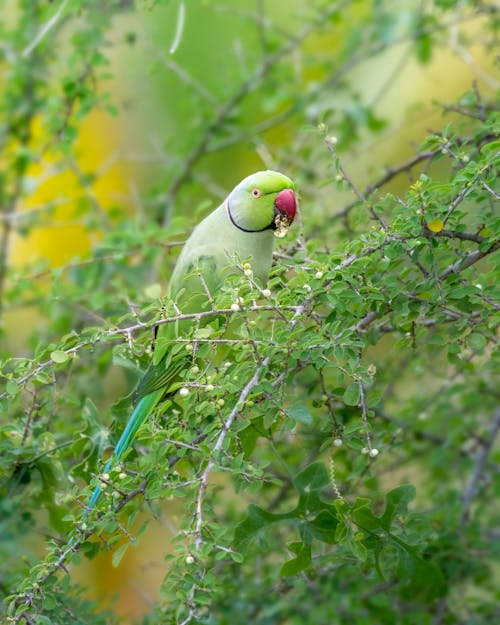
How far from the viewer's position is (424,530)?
1.68 metres

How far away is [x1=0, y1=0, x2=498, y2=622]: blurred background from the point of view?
2379 mm

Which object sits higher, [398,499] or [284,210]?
[284,210]

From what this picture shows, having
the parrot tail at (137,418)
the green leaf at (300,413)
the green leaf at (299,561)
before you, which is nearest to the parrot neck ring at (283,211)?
the parrot tail at (137,418)

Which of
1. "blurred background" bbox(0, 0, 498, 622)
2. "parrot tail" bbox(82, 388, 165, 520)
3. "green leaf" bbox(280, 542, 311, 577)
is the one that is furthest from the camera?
"blurred background" bbox(0, 0, 498, 622)

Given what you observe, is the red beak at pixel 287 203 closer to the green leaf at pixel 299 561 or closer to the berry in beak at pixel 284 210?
the berry in beak at pixel 284 210

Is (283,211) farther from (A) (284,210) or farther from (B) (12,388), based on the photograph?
(B) (12,388)

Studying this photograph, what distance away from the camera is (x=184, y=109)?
10.1 ft

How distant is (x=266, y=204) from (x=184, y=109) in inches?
55.5

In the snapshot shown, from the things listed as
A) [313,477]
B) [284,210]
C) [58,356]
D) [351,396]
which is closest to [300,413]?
[351,396]

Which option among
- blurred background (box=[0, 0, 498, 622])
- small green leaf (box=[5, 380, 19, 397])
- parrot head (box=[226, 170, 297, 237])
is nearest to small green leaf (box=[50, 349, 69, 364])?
small green leaf (box=[5, 380, 19, 397])

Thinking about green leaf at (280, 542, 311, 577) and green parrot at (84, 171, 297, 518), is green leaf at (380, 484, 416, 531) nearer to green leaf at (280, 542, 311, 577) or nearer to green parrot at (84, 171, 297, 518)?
green leaf at (280, 542, 311, 577)

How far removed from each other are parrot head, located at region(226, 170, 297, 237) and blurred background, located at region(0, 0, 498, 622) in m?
0.23

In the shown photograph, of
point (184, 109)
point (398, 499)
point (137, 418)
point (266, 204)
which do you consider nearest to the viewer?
point (398, 499)

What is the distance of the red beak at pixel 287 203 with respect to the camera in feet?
5.78
